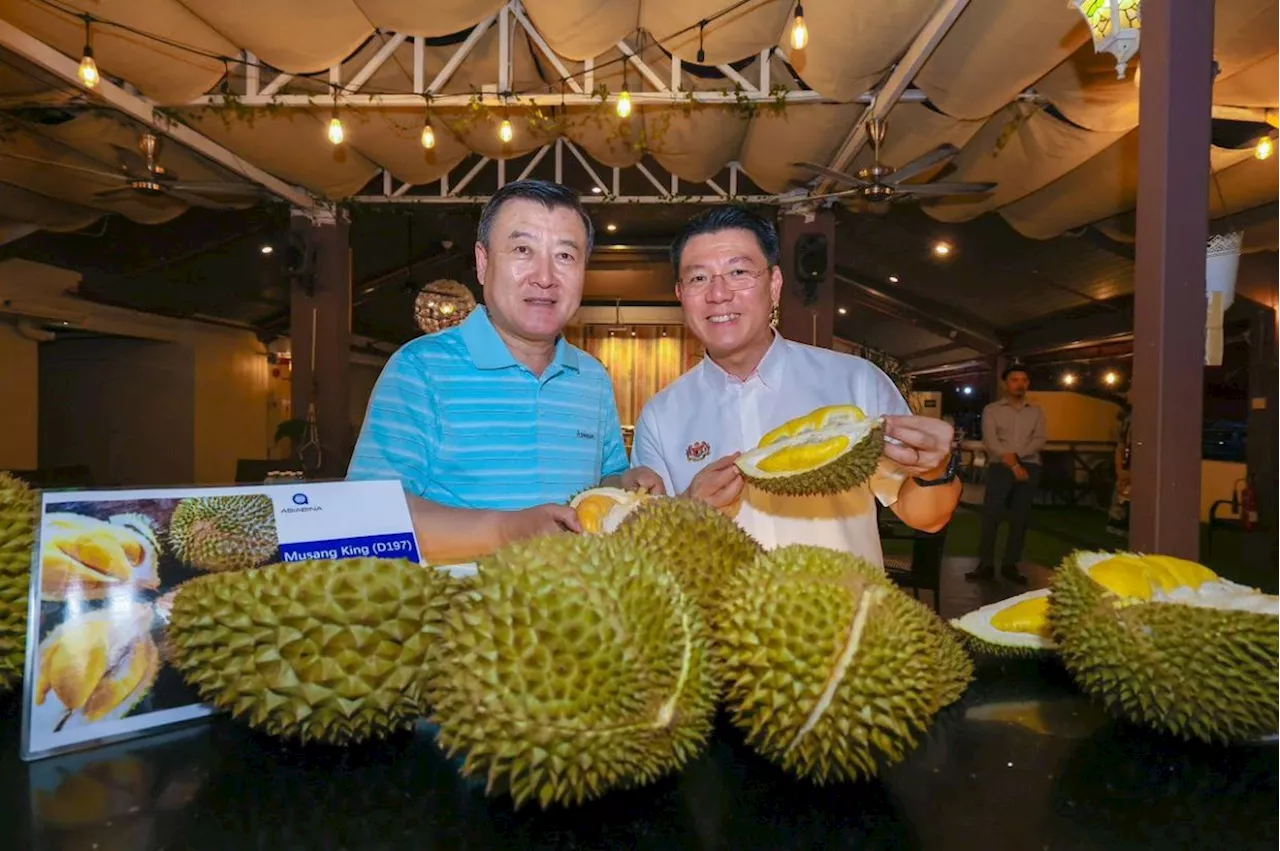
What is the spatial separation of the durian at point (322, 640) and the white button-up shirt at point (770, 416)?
1929mm

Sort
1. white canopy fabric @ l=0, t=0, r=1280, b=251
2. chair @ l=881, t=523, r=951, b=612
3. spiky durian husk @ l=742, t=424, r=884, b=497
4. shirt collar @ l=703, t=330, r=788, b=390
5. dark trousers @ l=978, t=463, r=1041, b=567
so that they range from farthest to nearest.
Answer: dark trousers @ l=978, t=463, r=1041, b=567
chair @ l=881, t=523, r=951, b=612
white canopy fabric @ l=0, t=0, r=1280, b=251
shirt collar @ l=703, t=330, r=788, b=390
spiky durian husk @ l=742, t=424, r=884, b=497

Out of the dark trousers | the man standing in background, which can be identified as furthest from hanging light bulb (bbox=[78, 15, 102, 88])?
the dark trousers

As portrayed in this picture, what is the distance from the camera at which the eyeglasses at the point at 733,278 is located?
2.45 meters

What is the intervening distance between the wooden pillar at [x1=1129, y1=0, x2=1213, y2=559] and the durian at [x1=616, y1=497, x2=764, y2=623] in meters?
1.62

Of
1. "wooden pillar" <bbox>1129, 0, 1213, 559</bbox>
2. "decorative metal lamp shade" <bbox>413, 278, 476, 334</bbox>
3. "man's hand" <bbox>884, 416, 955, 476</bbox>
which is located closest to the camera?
"man's hand" <bbox>884, 416, 955, 476</bbox>

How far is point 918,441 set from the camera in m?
1.77

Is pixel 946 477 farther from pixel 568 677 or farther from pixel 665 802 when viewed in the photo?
pixel 568 677

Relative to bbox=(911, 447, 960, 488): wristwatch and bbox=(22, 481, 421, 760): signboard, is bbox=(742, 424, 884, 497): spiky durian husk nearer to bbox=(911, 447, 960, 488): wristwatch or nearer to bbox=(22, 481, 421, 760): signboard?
bbox=(911, 447, 960, 488): wristwatch

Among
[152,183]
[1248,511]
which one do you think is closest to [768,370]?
[152,183]

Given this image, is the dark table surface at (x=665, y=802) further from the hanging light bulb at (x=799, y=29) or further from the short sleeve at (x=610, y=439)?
the hanging light bulb at (x=799, y=29)

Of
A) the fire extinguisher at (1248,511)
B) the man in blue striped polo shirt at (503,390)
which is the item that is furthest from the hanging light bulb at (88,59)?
the fire extinguisher at (1248,511)

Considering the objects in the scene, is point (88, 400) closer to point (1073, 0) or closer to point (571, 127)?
point (571, 127)

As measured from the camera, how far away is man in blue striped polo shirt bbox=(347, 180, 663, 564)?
2.09 m

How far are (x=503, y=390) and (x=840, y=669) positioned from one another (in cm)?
171
